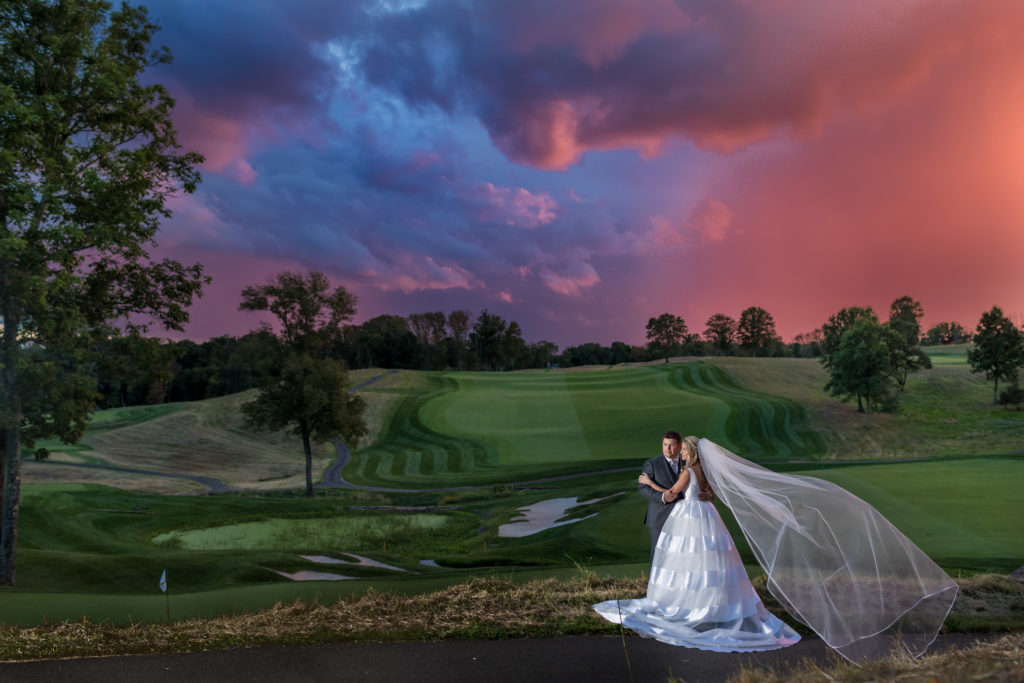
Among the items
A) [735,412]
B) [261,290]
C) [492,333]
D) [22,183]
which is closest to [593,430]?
[735,412]

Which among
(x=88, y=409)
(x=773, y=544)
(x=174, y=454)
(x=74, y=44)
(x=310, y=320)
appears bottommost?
(x=174, y=454)

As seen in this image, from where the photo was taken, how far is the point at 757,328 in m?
118

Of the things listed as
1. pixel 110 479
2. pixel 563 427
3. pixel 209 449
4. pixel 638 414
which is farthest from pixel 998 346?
pixel 110 479

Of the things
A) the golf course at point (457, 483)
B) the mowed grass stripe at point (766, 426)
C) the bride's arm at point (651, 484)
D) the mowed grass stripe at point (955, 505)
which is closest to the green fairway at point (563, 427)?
the mowed grass stripe at point (766, 426)

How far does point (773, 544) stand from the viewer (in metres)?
7.98

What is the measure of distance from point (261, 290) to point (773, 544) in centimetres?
4199

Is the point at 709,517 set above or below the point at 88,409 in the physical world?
below

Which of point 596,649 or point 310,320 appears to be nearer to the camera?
point 596,649

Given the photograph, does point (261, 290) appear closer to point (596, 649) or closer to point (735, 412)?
point (596, 649)

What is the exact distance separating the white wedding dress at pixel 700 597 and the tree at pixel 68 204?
49.0ft

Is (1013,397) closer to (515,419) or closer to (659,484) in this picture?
(515,419)

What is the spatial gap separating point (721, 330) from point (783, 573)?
399ft

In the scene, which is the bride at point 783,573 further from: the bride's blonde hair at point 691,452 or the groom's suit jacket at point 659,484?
the groom's suit jacket at point 659,484

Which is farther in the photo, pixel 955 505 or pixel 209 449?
pixel 209 449
